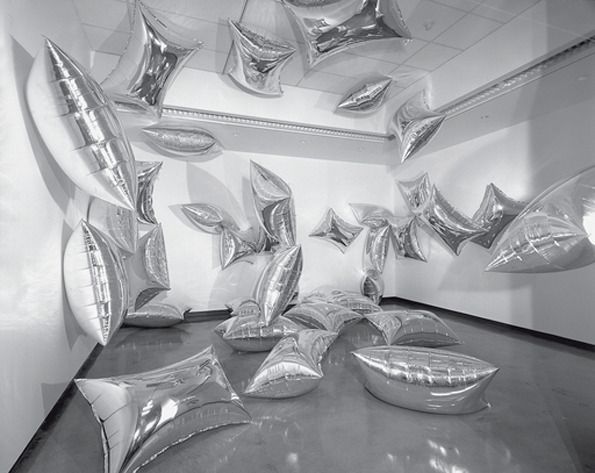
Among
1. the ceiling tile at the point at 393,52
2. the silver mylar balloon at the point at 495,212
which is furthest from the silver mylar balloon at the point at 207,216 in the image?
the silver mylar balloon at the point at 495,212

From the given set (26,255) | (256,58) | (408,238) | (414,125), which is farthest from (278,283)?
(408,238)

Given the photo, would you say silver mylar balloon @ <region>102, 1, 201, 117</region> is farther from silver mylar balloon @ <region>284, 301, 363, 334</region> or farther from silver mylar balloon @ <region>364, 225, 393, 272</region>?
silver mylar balloon @ <region>364, 225, 393, 272</region>

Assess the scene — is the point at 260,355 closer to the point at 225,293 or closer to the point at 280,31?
the point at 225,293

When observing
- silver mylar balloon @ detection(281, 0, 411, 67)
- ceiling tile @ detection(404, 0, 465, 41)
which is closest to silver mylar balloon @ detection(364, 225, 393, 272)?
ceiling tile @ detection(404, 0, 465, 41)

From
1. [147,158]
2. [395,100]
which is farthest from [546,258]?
[147,158]

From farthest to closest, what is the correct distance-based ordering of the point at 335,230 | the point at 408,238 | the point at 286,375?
the point at 335,230 < the point at 408,238 < the point at 286,375

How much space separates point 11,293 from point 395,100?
354 centimetres

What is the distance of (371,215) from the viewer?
163 inches

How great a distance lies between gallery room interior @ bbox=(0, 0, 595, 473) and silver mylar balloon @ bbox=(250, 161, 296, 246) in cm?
2

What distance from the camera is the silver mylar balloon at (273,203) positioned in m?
2.72

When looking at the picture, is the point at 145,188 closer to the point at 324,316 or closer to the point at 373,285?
the point at 324,316

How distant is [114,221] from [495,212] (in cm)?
279

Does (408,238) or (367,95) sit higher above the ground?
(367,95)

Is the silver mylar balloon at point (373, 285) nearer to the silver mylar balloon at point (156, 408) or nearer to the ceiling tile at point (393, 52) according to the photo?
the ceiling tile at point (393, 52)
